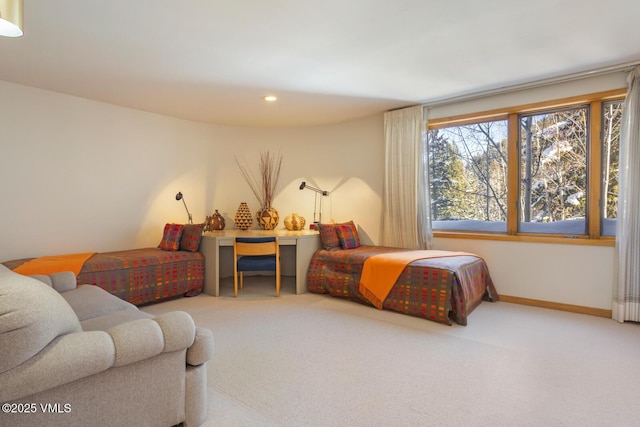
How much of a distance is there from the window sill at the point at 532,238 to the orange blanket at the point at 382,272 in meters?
0.36

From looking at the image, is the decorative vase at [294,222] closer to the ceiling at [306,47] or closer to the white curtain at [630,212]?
the ceiling at [306,47]

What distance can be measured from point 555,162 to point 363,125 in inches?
92.7

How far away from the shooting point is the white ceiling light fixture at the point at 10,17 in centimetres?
116

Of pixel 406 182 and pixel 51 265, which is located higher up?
pixel 406 182

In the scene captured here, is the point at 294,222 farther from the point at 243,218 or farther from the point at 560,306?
the point at 560,306

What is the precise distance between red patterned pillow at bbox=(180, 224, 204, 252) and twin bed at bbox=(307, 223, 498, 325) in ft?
4.60

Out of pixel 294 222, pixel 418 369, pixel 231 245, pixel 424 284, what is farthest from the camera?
pixel 294 222

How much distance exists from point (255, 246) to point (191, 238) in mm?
859

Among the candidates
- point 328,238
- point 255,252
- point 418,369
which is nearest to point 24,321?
point 418,369

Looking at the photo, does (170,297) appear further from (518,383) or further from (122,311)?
(518,383)

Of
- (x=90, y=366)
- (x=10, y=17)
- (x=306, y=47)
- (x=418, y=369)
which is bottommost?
(x=418, y=369)

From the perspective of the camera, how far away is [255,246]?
388 centimetres

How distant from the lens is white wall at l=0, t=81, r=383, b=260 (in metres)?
3.50

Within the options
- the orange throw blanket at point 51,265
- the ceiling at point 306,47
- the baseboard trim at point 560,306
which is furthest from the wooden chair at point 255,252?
the baseboard trim at point 560,306
